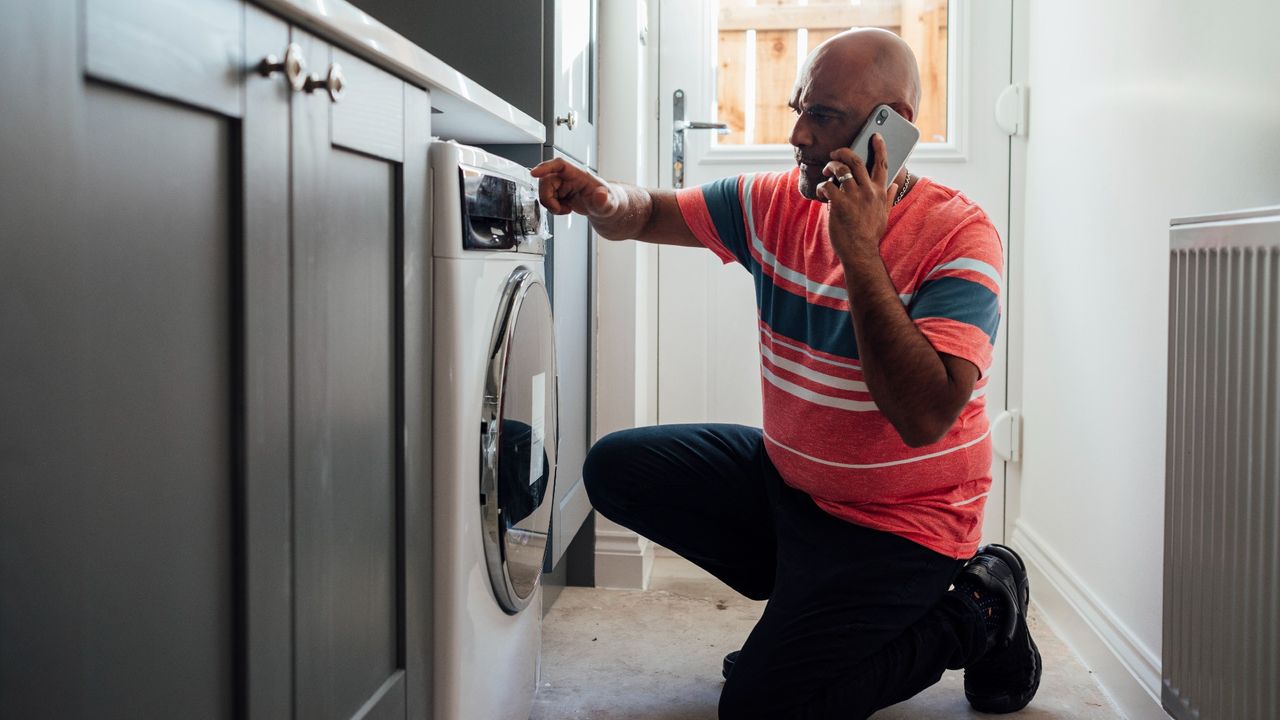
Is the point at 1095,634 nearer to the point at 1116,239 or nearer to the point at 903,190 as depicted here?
the point at 1116,239

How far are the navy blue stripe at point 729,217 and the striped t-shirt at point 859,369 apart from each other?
37 mm

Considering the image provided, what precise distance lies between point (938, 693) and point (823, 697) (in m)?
0.45

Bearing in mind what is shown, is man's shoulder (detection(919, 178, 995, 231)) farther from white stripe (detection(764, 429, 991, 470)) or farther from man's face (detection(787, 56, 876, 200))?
white stripe (detection(764, 429, 991, 470))

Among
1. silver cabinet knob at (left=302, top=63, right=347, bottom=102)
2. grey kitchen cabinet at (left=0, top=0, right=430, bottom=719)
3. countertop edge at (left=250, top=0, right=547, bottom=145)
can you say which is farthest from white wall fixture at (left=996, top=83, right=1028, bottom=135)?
silver cabinet knob at (left=302, top=63, right=347, bottom=102)

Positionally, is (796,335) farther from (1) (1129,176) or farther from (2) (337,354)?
(2) (337,354)

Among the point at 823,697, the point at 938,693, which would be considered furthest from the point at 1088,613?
the point at 823,697

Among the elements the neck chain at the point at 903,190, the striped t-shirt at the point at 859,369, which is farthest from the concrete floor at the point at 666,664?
the neck chain at the point at 903,190

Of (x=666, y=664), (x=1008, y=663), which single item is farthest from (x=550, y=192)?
(x=1008, y=663)

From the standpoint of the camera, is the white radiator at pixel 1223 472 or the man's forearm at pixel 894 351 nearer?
the white radiator at pixel 1223 472

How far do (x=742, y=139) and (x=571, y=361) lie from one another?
2.77 feet

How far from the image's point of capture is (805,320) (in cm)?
156

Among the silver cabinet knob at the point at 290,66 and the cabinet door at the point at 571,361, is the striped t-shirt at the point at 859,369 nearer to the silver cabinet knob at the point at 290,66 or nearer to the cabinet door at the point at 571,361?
the cabinet door at the point at 571,361

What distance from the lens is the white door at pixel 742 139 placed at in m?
2.48

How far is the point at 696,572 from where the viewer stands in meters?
2.51
